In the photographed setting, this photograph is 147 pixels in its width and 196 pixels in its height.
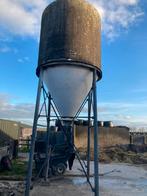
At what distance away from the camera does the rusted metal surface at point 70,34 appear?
9547 millimetres

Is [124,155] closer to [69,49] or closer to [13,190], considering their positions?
[13,190]

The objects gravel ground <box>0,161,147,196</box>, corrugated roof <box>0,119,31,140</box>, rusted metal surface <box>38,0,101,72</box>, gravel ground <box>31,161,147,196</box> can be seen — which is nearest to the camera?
rusted metal surface <box>38,0,101,72</box>

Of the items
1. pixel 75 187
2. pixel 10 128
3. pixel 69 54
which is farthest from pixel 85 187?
pixel 10 128

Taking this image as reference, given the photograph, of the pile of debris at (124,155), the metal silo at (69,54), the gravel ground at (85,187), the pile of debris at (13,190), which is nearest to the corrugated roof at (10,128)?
the pile of debris at (124,155)

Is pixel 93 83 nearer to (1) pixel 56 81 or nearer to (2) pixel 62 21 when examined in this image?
(1) pixel 56 81

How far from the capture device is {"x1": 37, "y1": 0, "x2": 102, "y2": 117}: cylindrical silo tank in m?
9.56

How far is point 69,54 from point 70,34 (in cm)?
65

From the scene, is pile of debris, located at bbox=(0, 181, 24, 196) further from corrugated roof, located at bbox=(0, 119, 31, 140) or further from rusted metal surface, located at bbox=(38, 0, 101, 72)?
corrugated roof, located at bbox=(0, 119, 31, 140)

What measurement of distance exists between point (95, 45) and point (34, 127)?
10.8 feet

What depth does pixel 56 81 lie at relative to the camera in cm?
991

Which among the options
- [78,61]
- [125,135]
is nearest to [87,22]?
[78,61]

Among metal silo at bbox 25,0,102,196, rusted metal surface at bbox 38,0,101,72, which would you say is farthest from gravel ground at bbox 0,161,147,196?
rusted metal surface at bbox 38,0,101,72

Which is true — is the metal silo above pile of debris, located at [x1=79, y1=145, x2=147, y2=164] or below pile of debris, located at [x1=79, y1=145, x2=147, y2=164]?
above

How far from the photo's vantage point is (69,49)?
9500 millimetres
